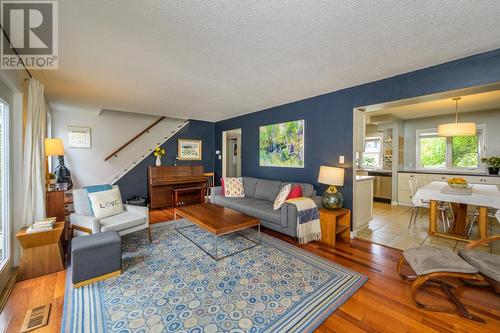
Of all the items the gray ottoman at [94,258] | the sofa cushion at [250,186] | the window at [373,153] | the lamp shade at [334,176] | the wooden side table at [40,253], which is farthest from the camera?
the window at [373,153]

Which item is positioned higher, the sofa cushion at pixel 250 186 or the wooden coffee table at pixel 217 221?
the sofa cushion at pixel 250 186

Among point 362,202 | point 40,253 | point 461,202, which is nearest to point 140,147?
point 40,253

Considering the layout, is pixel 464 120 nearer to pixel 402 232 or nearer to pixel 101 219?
pixel 402 232

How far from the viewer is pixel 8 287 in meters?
2.06

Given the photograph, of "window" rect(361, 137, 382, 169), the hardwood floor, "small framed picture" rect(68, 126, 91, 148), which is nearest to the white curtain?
the hardwood floor

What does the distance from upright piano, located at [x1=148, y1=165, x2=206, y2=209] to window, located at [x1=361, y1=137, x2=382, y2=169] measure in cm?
517

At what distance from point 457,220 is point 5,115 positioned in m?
6.43

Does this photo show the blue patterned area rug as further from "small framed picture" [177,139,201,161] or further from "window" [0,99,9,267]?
"small framed picture" [177,139,201,161]

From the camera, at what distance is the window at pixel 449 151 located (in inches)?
196

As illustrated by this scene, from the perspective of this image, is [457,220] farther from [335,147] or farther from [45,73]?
[45,73]

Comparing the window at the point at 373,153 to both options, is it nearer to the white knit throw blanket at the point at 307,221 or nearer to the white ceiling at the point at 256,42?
the white ceiling at the point at 256,42

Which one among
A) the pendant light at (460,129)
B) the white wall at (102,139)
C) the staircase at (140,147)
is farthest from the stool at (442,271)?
the white wall at (102,139)

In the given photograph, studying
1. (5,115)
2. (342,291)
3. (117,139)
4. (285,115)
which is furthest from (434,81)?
(117,139)

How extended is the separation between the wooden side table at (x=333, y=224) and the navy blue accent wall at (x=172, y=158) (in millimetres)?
4259
